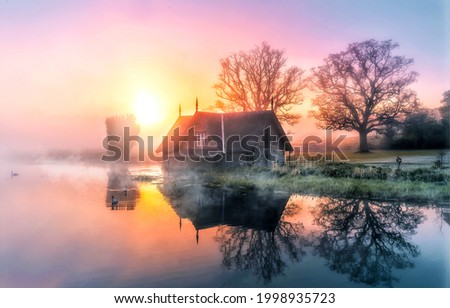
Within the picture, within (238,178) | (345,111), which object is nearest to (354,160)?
(345,111)

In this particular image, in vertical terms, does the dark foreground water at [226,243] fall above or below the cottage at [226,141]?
below

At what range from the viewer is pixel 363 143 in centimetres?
2327

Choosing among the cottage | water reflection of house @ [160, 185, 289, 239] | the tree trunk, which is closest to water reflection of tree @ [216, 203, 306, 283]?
water reflection of house @ [160, 185, 289, 239]

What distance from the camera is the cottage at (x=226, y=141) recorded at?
27.3 meters

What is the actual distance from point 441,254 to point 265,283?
20.6 ft

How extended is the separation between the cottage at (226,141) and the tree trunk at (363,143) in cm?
646

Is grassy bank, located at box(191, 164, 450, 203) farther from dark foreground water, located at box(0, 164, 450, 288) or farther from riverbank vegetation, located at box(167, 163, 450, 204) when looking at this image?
dark foreground water, located at box(0, 164, 450, 288)

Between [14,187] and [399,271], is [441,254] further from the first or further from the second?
[14,187]

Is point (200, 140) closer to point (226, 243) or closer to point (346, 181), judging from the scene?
point (346, 181)

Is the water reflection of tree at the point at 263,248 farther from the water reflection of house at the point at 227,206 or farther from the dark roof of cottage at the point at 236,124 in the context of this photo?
the dark roof of cottage at the point at 236,124

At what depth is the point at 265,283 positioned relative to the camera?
901 cm

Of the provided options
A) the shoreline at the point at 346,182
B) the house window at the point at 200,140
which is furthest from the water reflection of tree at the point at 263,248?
the house window at the point at 200,140

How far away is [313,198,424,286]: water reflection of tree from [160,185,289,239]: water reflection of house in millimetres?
2330

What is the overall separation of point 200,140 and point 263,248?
16763 millimetres
